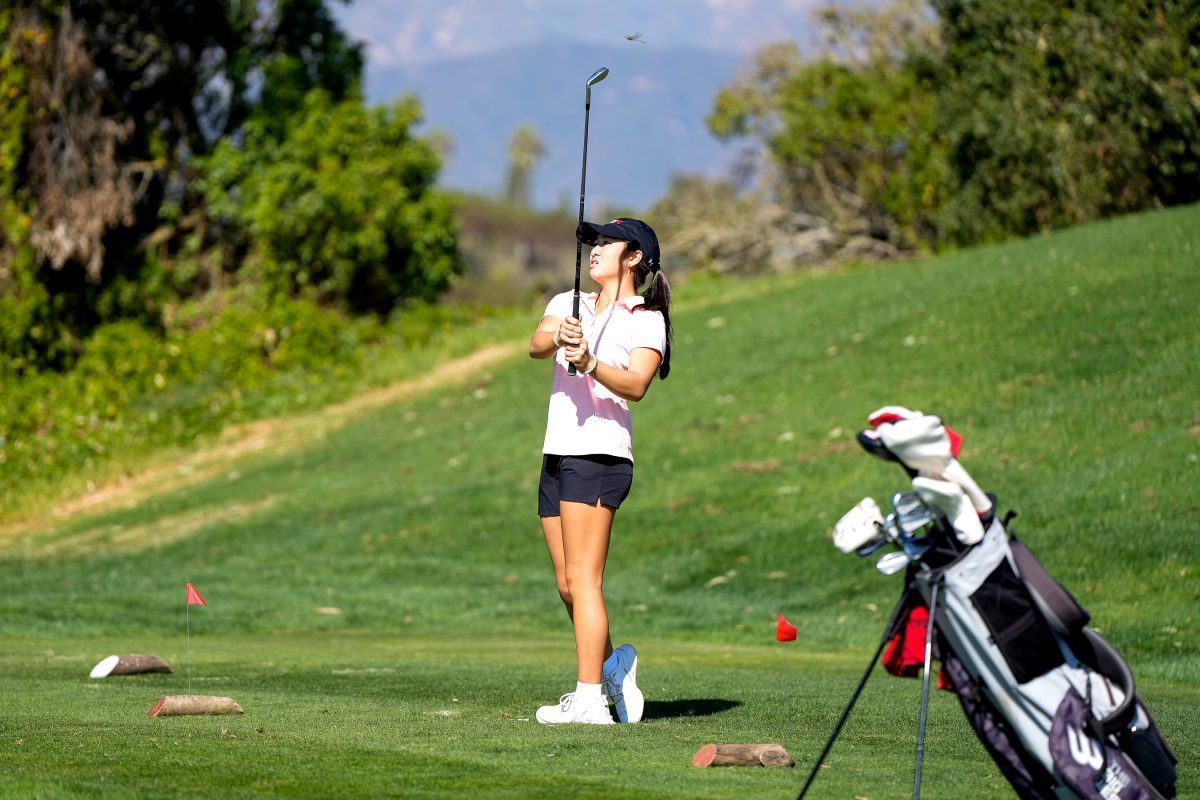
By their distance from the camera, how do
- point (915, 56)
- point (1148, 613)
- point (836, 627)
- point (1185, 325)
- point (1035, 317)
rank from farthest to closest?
point (915, 56), point (1035, 317), point (1185, 325), point (836, 627), point (1148, 613)

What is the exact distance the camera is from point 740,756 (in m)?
5.40

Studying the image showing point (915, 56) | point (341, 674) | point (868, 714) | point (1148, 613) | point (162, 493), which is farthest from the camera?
point (915, 56)

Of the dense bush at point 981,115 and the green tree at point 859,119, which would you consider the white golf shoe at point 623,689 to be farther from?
the green tree at point 859,119

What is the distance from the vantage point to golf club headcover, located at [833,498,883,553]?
4.41m

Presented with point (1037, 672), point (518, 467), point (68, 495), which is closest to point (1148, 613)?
point (1037, 672)

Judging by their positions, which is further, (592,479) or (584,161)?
(584,161)

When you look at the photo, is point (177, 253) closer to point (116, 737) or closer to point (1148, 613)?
point (1148, 613)

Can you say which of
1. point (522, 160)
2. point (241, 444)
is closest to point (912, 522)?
point (241, 444)

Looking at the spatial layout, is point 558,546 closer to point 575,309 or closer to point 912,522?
point 575,309

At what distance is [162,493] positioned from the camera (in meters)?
26.0

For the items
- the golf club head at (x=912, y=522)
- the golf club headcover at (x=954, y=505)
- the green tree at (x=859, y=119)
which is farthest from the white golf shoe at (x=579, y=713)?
the green tree at (x=859, y=119)

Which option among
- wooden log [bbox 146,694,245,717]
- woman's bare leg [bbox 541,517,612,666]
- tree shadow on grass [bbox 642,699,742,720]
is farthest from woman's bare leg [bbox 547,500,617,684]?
wooden log [bbox 146,694,245,717]

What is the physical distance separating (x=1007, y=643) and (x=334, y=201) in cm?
3087

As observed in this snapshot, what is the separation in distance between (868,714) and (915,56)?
112 ft
